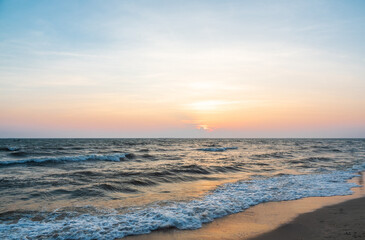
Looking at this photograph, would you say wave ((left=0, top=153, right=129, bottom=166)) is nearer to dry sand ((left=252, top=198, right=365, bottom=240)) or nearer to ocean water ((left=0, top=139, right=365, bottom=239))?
ocean water ((left=0, top=139, right=365, bottom=239))

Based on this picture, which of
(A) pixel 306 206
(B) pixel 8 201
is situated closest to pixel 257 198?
(A) pixel 306 206

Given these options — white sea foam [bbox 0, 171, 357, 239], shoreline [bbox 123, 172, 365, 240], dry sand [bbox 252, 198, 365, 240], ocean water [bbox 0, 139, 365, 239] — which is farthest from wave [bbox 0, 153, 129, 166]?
dry sand [bbox 252, 198, 365, 240]

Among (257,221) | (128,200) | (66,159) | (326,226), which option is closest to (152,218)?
(128,200)

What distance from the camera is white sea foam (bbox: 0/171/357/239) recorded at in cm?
625

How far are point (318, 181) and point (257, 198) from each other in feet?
21.0

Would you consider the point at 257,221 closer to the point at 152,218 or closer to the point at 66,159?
the point at 152,218

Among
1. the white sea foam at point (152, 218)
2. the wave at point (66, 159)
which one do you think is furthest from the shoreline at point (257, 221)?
the wave at point (66, 159)

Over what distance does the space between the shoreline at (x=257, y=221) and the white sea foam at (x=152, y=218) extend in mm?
315

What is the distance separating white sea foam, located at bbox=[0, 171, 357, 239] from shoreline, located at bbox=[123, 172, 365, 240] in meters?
0.31

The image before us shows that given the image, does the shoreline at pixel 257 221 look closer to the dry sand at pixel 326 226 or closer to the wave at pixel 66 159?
the dry sand at pixel 326 226

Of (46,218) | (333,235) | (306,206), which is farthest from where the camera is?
(306,206)

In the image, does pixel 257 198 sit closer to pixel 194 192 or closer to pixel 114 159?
pixel 194 192

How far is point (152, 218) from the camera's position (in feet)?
23.7

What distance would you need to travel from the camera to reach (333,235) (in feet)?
19.6
